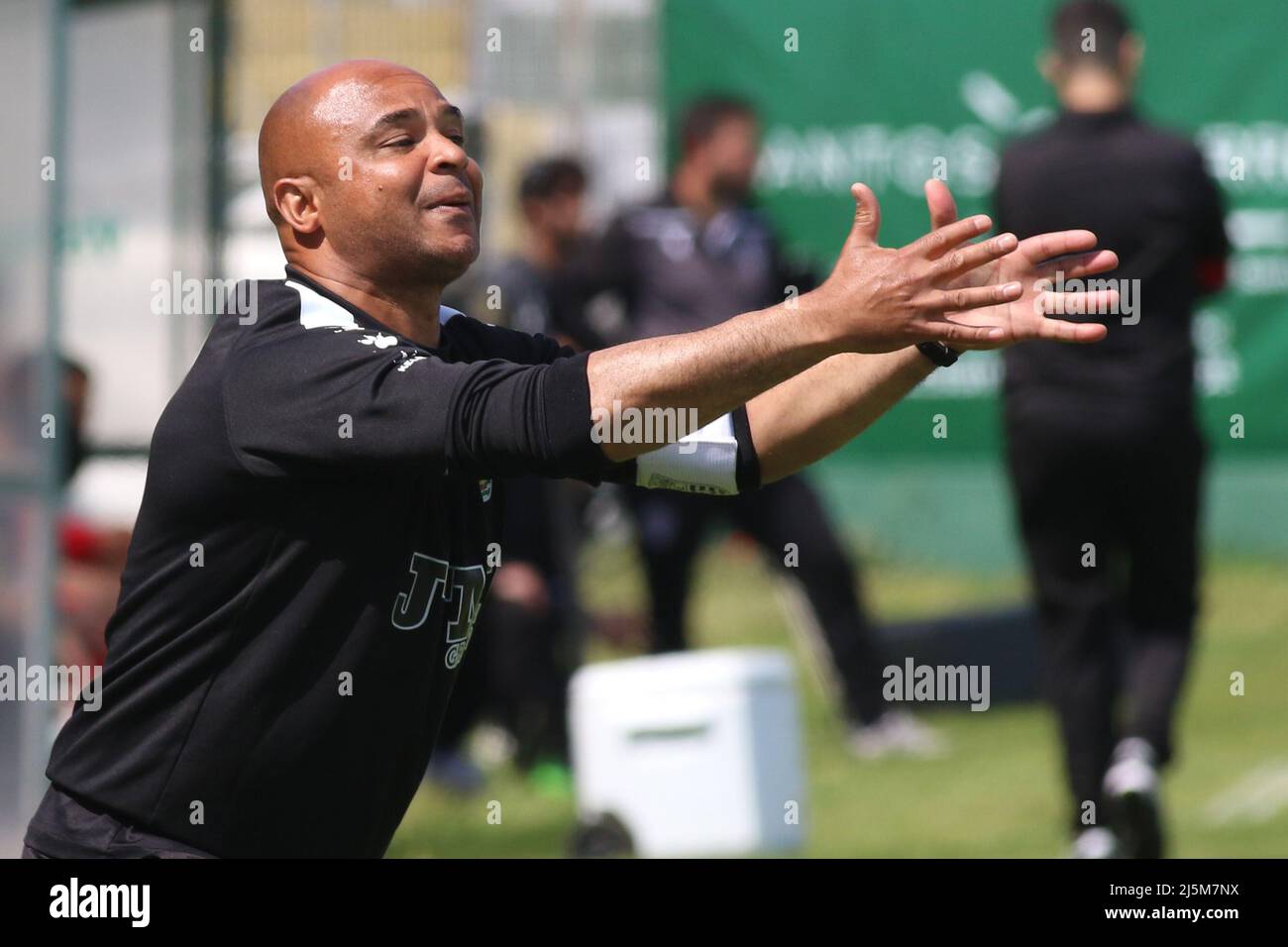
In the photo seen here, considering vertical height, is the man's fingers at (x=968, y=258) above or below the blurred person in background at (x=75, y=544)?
below

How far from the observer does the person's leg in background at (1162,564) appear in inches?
245

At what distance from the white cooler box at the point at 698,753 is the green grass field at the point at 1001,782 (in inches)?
16.2

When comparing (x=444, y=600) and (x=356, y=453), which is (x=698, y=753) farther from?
(x=356, y=453)

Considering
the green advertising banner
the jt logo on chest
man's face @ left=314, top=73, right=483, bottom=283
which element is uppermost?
the green advertising banner

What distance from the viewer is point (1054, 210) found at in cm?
621

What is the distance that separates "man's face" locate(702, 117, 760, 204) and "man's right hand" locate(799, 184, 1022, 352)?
523 cm

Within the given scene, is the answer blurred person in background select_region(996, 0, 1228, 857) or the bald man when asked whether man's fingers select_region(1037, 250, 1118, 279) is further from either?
blurred person in background select_region(996, 0, 1228, 857)

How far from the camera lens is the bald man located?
9.34 ft

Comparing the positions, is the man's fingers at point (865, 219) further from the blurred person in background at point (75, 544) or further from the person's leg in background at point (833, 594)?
the person's leg in background at point (833, 594)

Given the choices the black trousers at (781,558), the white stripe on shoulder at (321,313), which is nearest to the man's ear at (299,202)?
the white stripe on shoulder at (321,313)

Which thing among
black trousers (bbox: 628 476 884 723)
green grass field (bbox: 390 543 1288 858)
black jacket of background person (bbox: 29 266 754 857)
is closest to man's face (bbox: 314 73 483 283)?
black jacket of background person (bbox: 29 266 754 857)

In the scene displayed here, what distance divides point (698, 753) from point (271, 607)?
11.0ft

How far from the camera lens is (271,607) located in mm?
3121
